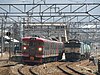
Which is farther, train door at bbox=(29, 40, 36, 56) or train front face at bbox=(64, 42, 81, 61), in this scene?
train front face at bbox=(64, 42, 81, 61)

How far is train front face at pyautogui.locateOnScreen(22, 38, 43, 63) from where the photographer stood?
22922mm

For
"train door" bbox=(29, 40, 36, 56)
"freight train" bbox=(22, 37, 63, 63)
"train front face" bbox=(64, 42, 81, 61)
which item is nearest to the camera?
"freight train" bbox=(22, 37, 63, 63)

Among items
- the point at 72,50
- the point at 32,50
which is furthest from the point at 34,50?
the point at 72,50

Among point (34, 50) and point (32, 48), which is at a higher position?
point (32, 48)

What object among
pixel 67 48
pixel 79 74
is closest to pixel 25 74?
pixel 79 74

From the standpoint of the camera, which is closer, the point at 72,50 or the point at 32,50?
the point at 32,50

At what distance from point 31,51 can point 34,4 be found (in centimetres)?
391

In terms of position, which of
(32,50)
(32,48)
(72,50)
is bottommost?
(72,50)

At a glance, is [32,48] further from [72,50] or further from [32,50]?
[72,50]

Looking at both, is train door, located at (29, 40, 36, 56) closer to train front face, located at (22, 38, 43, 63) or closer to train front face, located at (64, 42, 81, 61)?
train front face, located at (22, 38, 43, 63)

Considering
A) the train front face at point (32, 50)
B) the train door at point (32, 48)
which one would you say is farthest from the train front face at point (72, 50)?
the train door at point (32, 48)

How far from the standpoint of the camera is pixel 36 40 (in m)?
23.4

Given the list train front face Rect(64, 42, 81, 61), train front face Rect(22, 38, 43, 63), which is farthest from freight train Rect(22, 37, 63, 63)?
train front face Rect(64, 42, 81, 61)

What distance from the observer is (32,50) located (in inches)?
916
